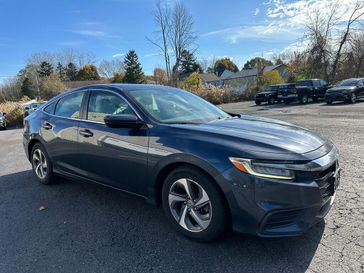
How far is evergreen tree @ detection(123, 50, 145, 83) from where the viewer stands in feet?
181

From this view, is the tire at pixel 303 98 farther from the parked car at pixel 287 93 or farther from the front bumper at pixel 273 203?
the front bumper at pixel 273 203

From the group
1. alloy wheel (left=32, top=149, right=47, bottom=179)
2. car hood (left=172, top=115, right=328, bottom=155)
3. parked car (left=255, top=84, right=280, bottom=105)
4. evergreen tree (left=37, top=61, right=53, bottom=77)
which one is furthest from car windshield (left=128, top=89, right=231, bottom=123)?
evergreen tree (left=37, top=61, right=53, bottom=77)

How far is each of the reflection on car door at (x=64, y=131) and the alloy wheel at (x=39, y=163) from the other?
340mm

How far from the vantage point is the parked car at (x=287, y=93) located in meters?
22.2

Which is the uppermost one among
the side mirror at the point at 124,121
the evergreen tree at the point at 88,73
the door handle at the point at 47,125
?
the evergreen tree at the point at 88,73

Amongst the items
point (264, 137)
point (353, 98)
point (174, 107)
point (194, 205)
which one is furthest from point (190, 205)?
point (353, 98)

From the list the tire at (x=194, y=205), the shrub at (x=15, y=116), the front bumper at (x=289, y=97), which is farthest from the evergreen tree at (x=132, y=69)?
the tire at (x=194, y=205)

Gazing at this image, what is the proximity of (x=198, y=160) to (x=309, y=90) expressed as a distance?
21573 millimetres

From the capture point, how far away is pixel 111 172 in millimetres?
3537

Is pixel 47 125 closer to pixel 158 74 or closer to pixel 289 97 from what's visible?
pixel 289 97

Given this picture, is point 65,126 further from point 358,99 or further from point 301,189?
point 358,99

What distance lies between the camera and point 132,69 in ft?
184

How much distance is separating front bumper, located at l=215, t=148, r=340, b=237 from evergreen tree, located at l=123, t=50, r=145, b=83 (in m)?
53.7

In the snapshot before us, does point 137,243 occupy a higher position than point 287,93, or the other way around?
point 287,93
